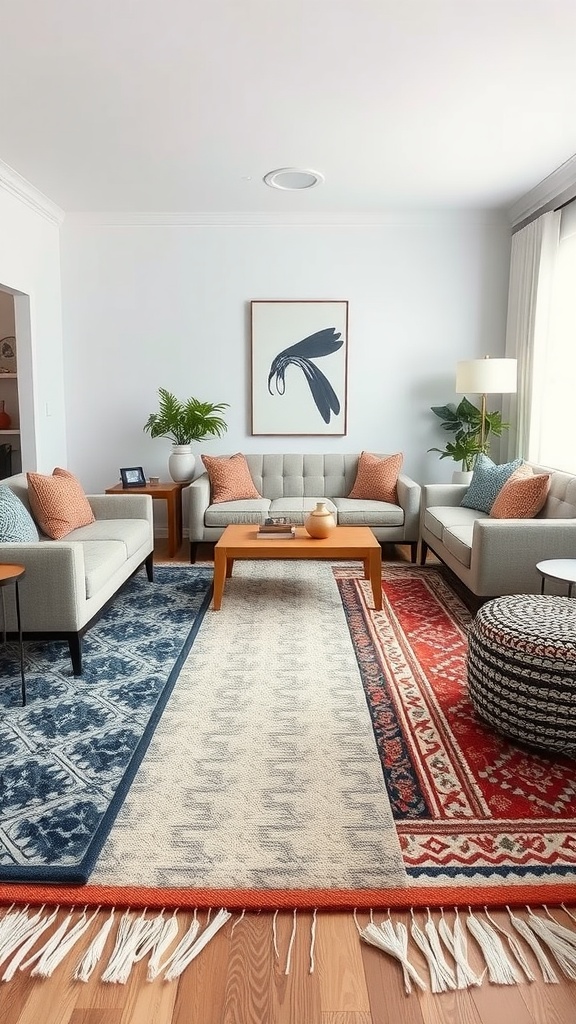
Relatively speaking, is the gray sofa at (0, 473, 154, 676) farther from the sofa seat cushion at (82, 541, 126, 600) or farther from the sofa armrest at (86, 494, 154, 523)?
the sofa armrest at (86, 494, 154, 523)

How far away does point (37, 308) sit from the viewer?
5344 millimetres

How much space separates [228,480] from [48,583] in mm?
Answer: 2528

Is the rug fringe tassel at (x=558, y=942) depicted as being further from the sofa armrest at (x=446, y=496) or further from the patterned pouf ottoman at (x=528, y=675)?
the sofa armrest at (x=446, y=496)

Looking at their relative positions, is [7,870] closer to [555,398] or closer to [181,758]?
[181,758]

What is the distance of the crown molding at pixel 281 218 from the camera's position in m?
5.73

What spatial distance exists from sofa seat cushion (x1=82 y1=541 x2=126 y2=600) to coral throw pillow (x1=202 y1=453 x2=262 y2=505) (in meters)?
1.61

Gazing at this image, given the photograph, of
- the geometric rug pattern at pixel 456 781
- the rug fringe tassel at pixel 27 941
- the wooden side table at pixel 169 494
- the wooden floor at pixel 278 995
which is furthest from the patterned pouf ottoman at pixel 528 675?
the wooden side table at pixel 169 494

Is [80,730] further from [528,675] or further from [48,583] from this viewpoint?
[528,675]

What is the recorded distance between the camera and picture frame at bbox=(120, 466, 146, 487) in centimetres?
556

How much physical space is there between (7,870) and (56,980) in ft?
1.25

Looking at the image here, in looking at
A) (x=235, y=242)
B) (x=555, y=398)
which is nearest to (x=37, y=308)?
(x=235, y=242)

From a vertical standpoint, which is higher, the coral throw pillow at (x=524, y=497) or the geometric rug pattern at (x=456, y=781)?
the coral throw pillow at (x=524, y=497)

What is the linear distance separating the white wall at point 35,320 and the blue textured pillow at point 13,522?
197 cm

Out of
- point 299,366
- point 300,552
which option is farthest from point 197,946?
point 299,366
